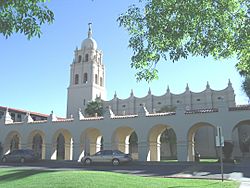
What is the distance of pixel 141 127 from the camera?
30.5m

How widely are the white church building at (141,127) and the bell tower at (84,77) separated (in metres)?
0.24

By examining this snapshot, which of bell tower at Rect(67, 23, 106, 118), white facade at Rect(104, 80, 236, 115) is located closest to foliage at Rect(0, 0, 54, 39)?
white facade at Rect(104, 80, 236, 115)

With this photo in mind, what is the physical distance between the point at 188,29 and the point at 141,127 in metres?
22.4

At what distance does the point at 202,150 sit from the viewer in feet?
176

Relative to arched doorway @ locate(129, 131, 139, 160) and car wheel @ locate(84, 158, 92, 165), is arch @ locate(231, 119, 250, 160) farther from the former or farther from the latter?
car wheel @ locate(84, 158, 92, 165)

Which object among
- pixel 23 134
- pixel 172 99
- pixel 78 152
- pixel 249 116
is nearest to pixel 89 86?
pixel 172 99

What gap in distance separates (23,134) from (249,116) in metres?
26.9

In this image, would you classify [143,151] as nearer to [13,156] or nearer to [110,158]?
[110,158]

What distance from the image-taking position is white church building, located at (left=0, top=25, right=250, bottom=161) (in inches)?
1105

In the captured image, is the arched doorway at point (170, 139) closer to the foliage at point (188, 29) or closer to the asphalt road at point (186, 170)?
the asphalt road at point (186, 170)

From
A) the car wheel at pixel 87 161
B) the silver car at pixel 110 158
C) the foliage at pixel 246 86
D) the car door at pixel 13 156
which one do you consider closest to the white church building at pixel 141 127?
the car door at pixel 13 156

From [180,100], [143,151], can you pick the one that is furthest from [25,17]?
[180,100]

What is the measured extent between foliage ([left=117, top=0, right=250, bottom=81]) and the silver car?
17741mm

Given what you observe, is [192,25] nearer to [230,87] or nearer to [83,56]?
[230,87]
